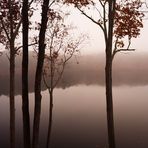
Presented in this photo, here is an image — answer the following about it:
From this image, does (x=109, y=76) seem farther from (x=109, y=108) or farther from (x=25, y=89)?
(x=25, y=89)

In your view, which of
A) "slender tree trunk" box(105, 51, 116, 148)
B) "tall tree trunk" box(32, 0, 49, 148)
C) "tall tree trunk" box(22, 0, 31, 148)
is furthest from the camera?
"slender tree trunk" box(105, 51, 116, 148)

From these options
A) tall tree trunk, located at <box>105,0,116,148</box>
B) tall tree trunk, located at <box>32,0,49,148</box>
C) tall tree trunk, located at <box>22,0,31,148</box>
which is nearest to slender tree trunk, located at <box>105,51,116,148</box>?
tall tree trunk, located at <box>105,0,116,148</box>

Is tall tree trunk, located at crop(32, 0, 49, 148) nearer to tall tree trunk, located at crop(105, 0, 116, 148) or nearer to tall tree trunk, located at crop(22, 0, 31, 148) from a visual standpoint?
tall tree trunk, located at crop(22, 0, 31, 148)

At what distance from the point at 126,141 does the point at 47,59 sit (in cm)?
2002

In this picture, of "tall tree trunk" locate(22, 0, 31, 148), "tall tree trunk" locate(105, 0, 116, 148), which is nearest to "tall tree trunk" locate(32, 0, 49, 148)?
"tall tree trunk" locate(22, 0, 31, 148)

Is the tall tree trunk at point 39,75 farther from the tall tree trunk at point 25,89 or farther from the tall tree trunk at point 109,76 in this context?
the tall tree trunk at point 109,76

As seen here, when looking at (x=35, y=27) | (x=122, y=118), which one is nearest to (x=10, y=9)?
(x=35, y=27)

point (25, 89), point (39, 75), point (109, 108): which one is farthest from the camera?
point (109, 108)

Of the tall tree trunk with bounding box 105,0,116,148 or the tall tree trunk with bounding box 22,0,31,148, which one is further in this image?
the tall tree trunk with bounding box 105,0,116,148

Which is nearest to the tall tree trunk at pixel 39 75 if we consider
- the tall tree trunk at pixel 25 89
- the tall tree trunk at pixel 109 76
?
the tall tree trunk at pixel 25 89

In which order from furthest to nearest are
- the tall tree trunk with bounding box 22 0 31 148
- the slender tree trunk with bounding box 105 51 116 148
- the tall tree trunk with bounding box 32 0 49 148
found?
the slender tree trunk with bounding box 105 51 116 148 < the tall tree trunk with bounding box 32 0 49 148 < the tall tree trunk with bounding box 22 0 31 148

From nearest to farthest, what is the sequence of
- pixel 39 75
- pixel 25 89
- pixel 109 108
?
pixel 25 89 < pixel 39 75 < pixel 109 108

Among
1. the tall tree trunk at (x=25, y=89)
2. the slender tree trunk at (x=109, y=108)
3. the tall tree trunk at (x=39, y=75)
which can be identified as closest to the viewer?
the tall tree trunk at (x=25, y=89)

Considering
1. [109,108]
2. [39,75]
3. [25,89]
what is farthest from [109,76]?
[25,89]
